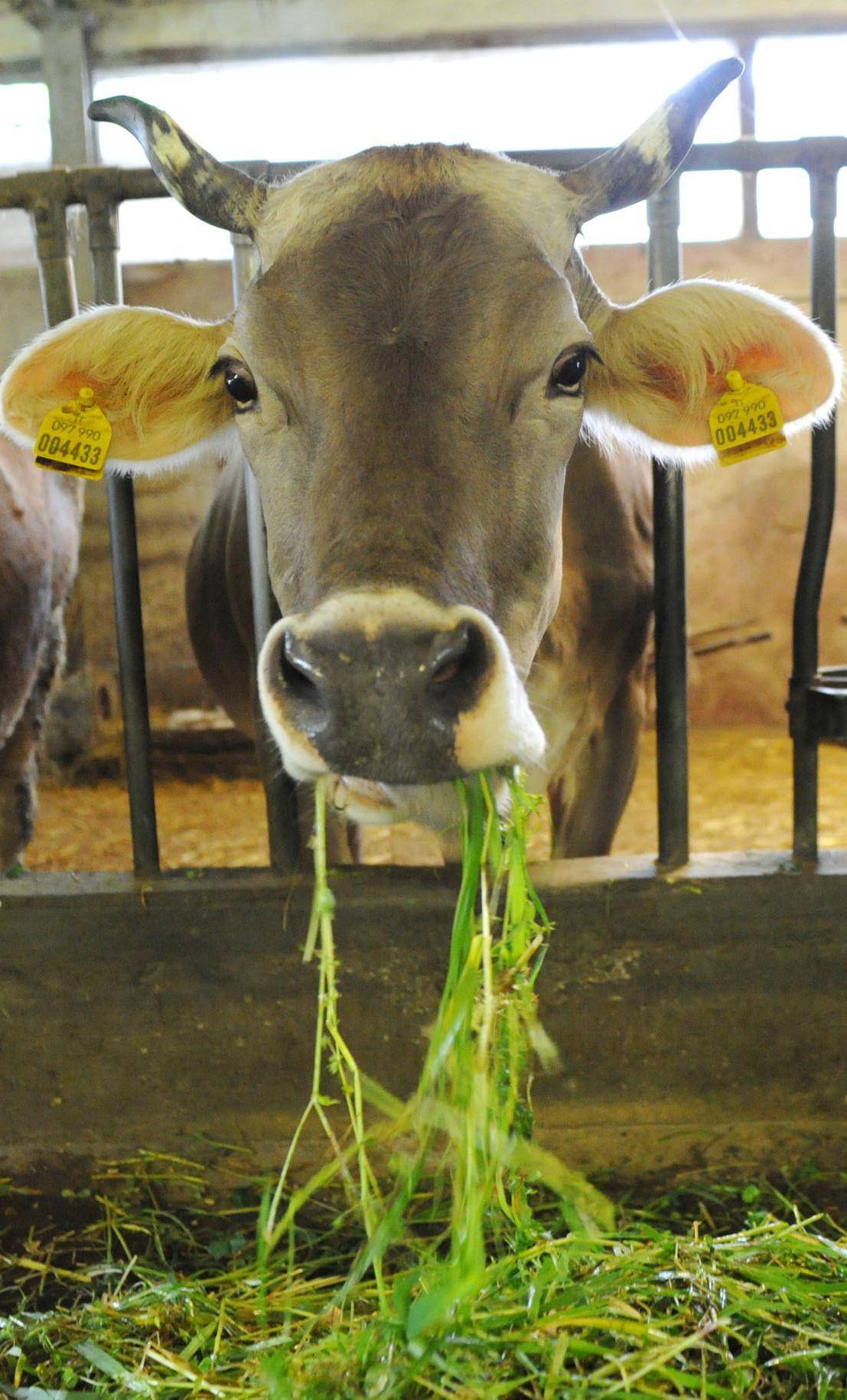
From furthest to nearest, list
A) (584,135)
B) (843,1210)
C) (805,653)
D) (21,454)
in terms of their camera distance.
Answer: (584,135) < (21,454) < (805,653) < (843,1210)

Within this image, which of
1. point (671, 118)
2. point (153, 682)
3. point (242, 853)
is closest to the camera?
point (671, 118)

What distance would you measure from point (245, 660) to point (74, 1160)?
208 cm

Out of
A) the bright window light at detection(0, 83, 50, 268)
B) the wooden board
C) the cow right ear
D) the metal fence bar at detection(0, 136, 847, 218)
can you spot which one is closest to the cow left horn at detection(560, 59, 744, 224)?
the metal fence bar at detection(0, 136, 847, 218)

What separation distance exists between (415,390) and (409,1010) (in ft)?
4.12

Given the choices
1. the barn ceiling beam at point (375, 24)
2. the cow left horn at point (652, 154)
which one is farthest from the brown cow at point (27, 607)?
the barn ceiling beam at point (375, 24)

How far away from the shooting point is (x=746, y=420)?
2539mm

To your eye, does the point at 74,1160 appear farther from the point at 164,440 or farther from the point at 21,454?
the point at 21,454

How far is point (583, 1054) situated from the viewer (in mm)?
2523

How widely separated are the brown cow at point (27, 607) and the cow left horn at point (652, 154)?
248cm

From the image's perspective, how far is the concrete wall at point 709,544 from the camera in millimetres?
8883

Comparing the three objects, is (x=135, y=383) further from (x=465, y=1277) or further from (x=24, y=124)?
(x=24, y=124)

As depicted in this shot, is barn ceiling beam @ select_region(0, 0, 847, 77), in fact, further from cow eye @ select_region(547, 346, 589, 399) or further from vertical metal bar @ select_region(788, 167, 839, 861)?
cow eye @ select_region(547, 346, 589, 399)

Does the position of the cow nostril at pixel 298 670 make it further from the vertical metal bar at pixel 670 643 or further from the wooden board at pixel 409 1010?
the vertical metal bar at pixel 670 643

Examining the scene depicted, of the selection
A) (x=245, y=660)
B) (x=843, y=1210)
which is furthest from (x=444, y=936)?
(x=245, y=660)
